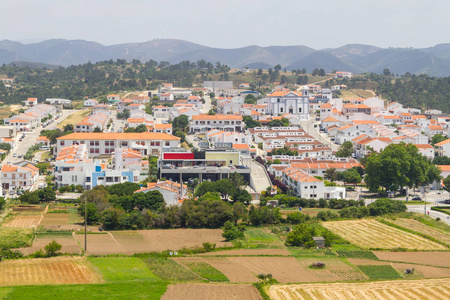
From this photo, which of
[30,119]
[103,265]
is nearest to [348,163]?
[103,265]

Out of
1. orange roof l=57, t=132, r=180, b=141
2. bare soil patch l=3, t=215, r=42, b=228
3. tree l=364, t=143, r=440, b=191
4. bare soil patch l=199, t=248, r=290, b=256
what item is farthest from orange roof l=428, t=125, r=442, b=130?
bare soil patch l=3, t=215, r=42, b=228

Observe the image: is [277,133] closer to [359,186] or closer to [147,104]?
[359,186]

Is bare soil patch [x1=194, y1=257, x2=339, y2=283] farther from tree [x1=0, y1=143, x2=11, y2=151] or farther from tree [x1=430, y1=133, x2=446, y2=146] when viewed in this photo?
tree [x1=430, y1=133, x2=446, y2=146]

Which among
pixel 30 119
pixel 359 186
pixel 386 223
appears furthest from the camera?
pixel 30 119

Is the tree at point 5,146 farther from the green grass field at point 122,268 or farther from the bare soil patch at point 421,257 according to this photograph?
the bare soil patch at point 421,257

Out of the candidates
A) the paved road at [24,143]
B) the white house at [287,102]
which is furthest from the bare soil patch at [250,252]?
the white house at [287,102]
